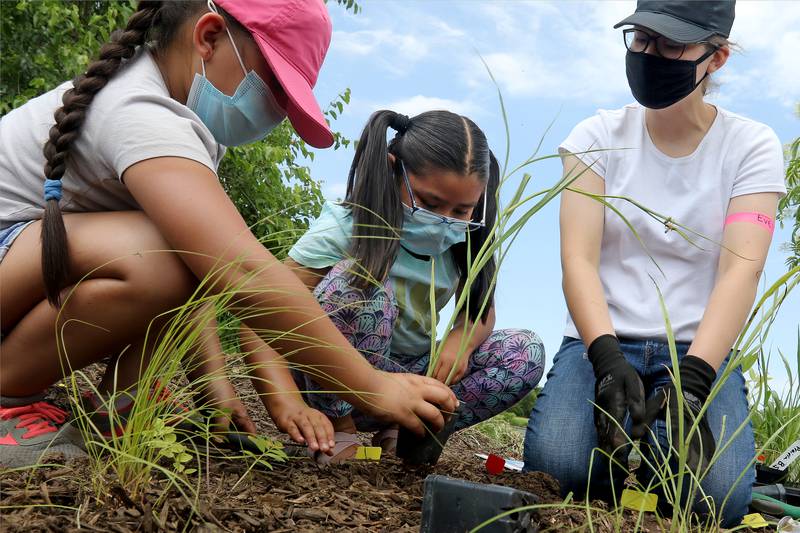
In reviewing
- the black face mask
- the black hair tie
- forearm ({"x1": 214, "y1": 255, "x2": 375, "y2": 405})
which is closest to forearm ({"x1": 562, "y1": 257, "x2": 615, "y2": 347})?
the black face mask

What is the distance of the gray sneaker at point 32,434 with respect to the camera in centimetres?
183

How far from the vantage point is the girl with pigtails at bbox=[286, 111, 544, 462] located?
2246mm

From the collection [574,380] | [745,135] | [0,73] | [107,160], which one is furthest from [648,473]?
[0,73]

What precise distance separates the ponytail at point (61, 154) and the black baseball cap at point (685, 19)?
61.0 inches

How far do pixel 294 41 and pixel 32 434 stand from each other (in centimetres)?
121

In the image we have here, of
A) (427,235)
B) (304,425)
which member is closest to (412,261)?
(427,235)

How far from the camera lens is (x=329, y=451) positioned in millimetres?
1894

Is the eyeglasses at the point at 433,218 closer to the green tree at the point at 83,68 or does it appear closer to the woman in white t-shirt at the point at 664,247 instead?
the woman in white t-shirt at the point at 664,247

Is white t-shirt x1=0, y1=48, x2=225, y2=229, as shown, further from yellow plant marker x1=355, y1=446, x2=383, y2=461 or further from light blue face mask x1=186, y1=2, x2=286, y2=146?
yellow plant marker x1=355, y1=446, x2=383, y2=461

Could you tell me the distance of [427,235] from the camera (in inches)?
91.7

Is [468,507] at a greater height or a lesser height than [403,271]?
lesser

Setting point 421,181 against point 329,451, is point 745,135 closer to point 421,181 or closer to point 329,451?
point 421,181

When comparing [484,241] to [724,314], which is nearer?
[724,314]

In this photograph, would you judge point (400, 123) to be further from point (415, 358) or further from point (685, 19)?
point (685, 19)
